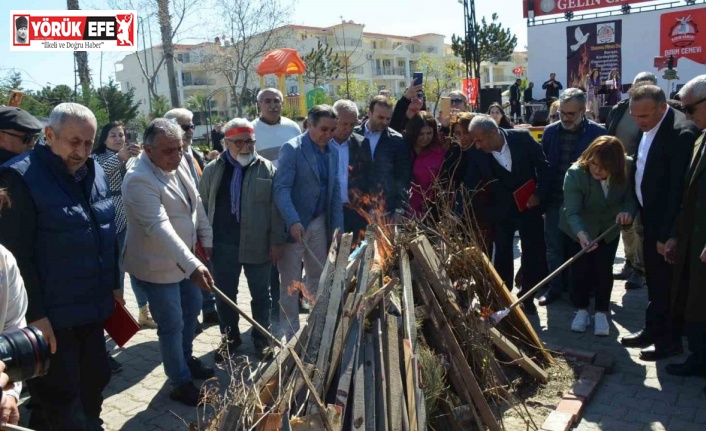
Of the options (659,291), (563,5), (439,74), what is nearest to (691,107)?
(659,291)

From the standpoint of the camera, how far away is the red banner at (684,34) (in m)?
28.5

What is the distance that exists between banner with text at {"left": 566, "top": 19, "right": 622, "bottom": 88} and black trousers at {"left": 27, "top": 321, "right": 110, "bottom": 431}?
31910mm

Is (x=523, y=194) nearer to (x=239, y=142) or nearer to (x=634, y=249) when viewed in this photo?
(x=634, y=249)

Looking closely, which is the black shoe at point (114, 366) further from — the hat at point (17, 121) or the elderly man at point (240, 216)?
the hat at point (17, 121)

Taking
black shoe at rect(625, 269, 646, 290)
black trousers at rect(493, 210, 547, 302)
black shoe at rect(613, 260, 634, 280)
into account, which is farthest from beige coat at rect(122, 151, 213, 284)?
black shoe at rect(613, 260, 634, 280)

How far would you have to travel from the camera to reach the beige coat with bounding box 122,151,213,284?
12.7 feet

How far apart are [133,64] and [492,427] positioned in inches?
3583

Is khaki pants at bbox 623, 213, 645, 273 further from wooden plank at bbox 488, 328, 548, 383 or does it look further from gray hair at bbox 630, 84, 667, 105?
wooden plank at bbox 488, 328, 548, 383

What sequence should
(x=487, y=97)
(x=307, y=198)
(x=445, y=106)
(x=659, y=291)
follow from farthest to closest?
(x=487, y=97)
(x=445, y=106)
(x=307, y=198)
(x=659, y=291)

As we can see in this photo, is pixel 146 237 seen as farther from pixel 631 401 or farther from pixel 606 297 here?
pixel 606 297

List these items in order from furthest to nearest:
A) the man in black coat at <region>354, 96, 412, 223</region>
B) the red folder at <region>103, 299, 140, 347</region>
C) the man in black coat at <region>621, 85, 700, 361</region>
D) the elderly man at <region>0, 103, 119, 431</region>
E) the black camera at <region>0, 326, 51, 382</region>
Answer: the man in black coat at <region>354, 96, 412, 223</region>
the man in black coat at <region>621, 85, 700, 361</region>
the red folder at <region>103, 299, 140, 347</region>
the elderly man at <region>0, 103, 119, 431</region>
the black camera at <region>0, 326, 51, 382</region>

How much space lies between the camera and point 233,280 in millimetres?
5184

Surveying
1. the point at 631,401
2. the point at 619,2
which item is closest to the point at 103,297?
the point at 631,401

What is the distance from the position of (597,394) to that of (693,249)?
128 cm
